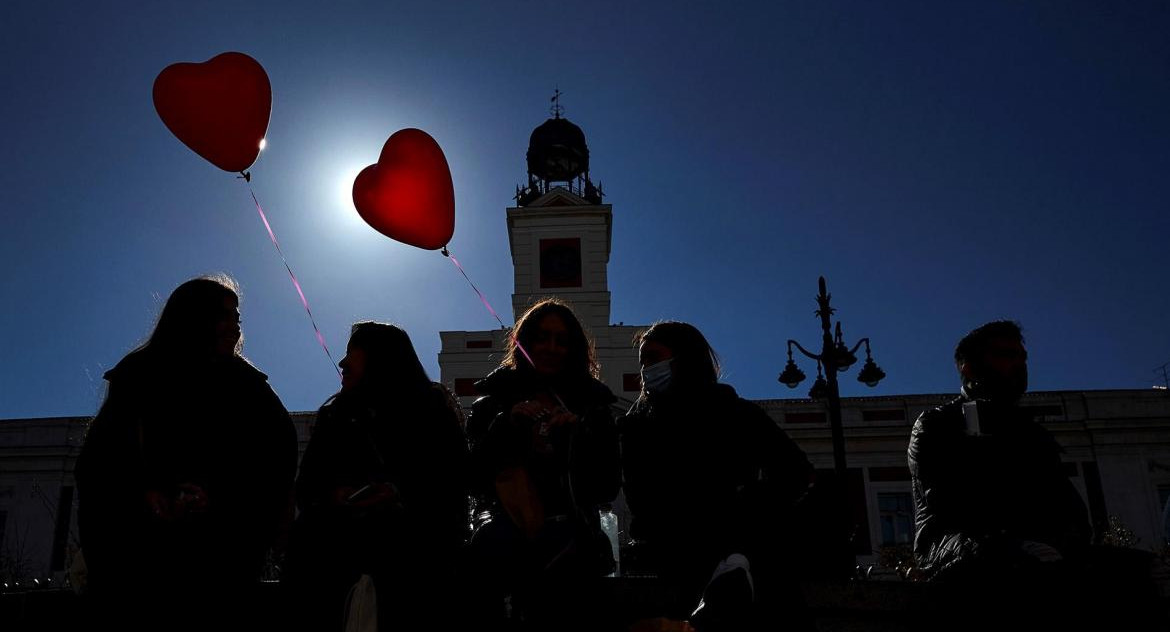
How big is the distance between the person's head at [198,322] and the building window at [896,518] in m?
22.1

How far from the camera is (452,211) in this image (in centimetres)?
Answer: 537

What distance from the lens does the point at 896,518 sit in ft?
75.3

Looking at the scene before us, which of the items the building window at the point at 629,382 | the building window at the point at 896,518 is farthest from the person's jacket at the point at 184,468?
the building window at the point at 629,382

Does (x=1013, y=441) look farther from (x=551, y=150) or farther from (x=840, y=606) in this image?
(x=551, y=150)

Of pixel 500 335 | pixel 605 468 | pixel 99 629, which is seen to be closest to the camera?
pixel 99 629

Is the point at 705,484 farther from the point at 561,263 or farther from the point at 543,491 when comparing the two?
the point at 561,263

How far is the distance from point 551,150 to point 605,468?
2733 centimetres

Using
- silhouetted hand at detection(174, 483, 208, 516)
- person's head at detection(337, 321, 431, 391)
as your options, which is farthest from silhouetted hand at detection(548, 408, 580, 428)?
silhouetted hand at detection(174, 483, 208, 516)

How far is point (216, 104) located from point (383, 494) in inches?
115

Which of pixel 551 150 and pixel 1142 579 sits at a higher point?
pixel 551 150

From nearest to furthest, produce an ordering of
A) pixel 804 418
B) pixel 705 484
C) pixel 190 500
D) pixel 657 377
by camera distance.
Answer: pixel 190 500
pixel 705 484
pixel 657 377
pixel 804 418

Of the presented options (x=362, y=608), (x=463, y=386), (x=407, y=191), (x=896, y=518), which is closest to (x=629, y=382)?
(x=463, y=386)

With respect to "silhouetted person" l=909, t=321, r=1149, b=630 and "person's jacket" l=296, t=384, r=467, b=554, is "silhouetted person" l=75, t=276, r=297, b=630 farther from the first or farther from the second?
"silhouetted person" l=909, t=321, r=1149, b=630

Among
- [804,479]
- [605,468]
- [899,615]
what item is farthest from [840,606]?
[605,468]
